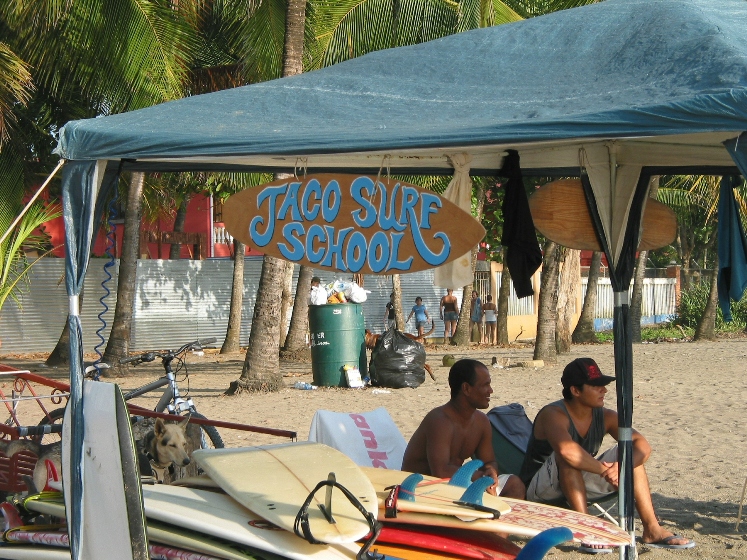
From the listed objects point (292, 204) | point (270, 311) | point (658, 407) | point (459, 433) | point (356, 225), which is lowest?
point (658, 407)

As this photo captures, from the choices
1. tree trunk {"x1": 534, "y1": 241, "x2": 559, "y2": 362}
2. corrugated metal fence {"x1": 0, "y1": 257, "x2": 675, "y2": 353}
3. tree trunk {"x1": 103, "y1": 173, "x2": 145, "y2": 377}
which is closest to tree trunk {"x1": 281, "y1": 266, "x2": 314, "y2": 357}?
tree trunk {"x1": 103, "y1": 173, "x2": 145, "y2": 377}

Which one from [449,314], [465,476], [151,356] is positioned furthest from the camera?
[449,314]

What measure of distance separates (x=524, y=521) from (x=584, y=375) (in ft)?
5.45

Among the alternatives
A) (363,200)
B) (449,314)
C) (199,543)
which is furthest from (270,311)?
(449,314)

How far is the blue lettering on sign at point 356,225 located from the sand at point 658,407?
7.32 ft

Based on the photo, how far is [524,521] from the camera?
12.6 feet

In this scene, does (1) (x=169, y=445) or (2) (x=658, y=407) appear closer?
(1) (x=169, y=445)

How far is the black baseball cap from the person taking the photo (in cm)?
529

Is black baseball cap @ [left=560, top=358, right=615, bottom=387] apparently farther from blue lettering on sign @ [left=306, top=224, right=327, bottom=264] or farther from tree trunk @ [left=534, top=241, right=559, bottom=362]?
tree trunk @ [left=534, top=241, right=559, bottom=362]

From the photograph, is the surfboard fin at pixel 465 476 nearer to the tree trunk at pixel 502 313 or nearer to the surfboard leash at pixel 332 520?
the surfboard leash at pixel 332 520

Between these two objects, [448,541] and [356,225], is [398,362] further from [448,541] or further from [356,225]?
[448,541]

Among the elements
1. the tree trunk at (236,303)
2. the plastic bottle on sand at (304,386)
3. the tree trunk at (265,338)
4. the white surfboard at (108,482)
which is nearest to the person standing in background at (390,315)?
the tree trunk at (236,303)

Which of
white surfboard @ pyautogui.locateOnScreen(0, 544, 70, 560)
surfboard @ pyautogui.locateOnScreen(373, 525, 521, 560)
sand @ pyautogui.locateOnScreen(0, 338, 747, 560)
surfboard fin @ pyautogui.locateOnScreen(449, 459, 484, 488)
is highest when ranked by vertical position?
surfboard fin @ pyautogui.locateOnScreen(449, 459, 484, 488)

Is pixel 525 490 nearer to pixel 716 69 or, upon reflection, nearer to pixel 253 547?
pixel 253 547
